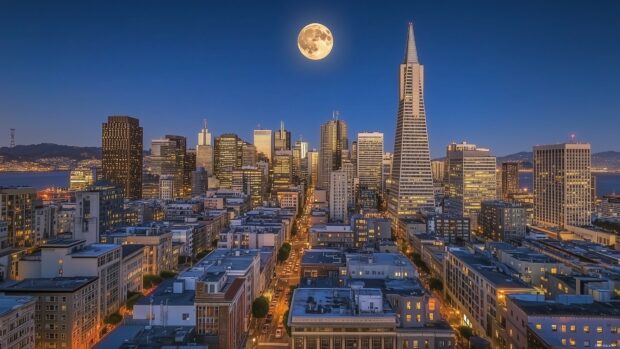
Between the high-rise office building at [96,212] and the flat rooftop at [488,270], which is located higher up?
the high-rise office building at [96,212]

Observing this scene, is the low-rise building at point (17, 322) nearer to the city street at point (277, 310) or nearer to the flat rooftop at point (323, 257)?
the city street at point (277, 310)

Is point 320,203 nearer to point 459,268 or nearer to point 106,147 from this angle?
point 106,147

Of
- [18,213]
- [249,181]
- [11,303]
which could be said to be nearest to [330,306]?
[11,303]

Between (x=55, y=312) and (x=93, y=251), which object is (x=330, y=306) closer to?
(x=55, y=312)

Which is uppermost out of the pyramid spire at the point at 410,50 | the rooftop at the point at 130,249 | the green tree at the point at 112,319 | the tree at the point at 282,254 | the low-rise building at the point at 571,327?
the pyramid spire at the point at 410,50

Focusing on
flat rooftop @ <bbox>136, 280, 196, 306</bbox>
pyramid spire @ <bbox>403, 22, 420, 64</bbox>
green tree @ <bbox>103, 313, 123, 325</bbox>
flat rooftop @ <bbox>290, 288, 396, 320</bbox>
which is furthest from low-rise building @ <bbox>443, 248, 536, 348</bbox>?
pyramid spire @ <bbox>403, 22, 420, 64</bbox>

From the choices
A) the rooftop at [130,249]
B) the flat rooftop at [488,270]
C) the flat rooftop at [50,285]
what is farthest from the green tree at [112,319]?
the flat rooftop at [488,270]
